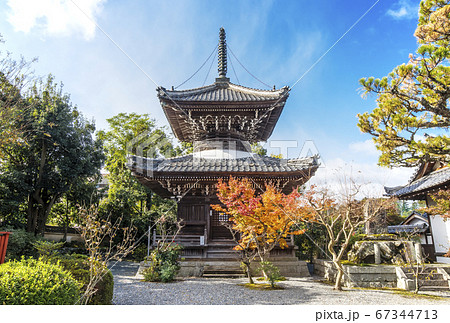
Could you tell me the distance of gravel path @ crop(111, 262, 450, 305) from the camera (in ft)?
22.5

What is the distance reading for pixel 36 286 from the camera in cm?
408

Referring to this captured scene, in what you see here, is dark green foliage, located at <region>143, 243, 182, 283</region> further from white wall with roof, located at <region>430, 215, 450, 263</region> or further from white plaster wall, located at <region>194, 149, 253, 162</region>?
white wall with roof, located at <region>430, 215, 450, 263</region>

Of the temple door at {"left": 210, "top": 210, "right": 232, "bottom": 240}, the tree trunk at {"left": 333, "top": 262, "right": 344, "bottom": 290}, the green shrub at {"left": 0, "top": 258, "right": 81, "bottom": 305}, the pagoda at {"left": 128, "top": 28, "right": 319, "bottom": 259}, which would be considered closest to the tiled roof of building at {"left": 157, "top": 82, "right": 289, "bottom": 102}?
the pagoda at {"left": 128, "top": 28, "right": 319, "bottom": 259}

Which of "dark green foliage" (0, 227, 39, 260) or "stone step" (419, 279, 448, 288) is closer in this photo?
"stone step" (419, 279, 448, 288)

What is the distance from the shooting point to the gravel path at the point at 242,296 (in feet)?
22.5

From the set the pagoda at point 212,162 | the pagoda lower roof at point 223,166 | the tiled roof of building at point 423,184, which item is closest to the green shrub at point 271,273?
the pagoda at point 212,162

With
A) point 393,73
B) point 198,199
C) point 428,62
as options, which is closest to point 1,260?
point 198,199

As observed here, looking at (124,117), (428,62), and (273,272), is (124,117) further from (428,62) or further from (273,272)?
(428,62)

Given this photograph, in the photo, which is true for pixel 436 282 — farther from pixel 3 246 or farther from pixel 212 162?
pixel 3 246

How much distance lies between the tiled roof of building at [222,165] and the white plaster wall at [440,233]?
7.30m

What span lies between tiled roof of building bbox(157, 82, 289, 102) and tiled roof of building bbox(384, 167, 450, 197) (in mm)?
7678

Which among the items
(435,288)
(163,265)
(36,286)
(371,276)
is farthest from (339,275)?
(36,286)

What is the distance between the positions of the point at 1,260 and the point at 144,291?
355 cm

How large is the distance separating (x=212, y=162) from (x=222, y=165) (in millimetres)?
686
